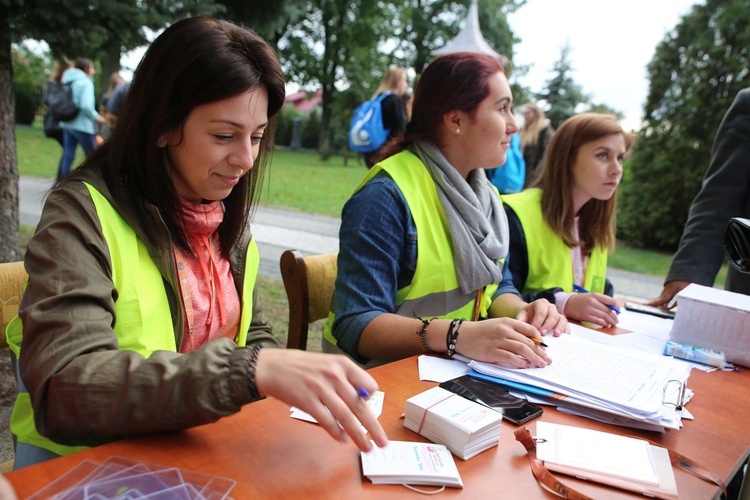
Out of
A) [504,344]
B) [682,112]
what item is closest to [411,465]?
[504,344]

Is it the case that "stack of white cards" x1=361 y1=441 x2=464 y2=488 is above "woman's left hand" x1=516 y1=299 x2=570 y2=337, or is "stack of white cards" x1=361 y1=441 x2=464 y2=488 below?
below

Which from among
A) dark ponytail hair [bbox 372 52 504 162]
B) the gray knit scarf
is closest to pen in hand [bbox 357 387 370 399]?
the gray knit scarf

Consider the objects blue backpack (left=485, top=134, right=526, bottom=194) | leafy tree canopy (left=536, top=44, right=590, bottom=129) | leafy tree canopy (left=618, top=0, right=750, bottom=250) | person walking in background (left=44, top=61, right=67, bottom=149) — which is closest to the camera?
blue backpack (left=485, top=134, right=526, bottom=194)

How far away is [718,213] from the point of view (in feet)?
7.74

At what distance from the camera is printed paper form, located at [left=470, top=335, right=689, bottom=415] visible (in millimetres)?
1229

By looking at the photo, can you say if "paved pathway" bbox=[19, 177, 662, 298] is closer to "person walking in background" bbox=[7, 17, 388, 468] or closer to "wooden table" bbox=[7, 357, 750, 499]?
"person walking in background" bbox=[7, 17, 388, 468]

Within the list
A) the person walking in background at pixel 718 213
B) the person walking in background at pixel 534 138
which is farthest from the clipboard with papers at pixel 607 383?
the person walking in background at pixel 534 138

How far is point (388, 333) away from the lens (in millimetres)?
1583

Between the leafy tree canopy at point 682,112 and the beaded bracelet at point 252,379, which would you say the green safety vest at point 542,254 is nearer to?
the beaded bracelet at point 252,379

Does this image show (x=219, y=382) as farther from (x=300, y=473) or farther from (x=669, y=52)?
(x=669, y=52)

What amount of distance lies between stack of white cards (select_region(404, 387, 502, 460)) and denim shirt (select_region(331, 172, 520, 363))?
1.92 feet

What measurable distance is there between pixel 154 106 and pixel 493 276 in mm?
1143

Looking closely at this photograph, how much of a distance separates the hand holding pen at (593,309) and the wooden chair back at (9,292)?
1714 millimetres

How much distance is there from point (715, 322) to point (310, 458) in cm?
139
